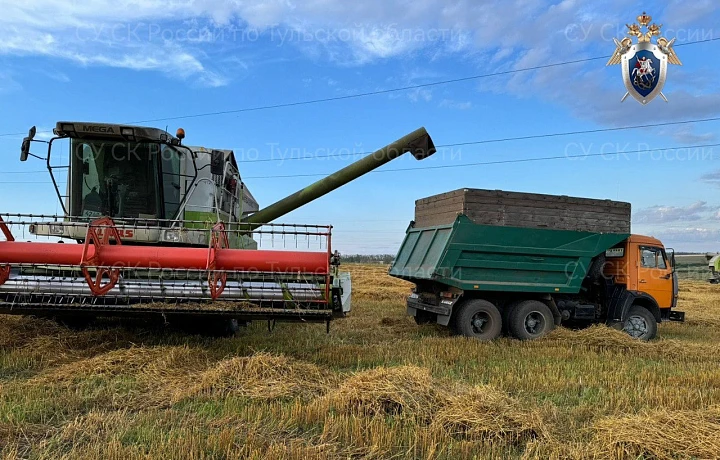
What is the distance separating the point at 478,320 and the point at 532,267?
1.20m

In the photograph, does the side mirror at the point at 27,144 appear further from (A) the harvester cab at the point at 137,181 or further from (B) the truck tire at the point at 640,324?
(B) the truck tire at the point at 640,324

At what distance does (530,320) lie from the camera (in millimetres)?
8156

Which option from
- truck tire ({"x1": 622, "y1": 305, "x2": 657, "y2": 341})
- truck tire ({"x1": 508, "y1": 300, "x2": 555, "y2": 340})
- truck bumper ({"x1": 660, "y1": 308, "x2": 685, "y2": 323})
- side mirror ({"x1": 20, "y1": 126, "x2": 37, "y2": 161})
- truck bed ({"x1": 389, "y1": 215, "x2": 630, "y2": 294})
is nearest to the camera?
side mirror ({"x1": 20, "y1": 126, "x2": 37, "y2": 161})

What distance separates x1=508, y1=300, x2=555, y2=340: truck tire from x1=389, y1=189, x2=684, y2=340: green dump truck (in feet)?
0.05

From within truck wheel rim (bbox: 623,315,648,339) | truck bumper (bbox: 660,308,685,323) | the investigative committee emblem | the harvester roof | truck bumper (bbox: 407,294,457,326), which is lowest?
truck wheel rim (bbox: 623,315,648,339)

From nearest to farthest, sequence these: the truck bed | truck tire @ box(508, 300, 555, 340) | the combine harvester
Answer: the combine harvester < the truck bed < truck tire @ box(508, 300, 555, 340)

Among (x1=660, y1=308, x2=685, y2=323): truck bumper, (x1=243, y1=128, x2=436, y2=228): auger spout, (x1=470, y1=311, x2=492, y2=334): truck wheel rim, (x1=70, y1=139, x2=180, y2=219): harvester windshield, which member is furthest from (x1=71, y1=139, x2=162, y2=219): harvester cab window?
(x1=660, y1=308, x2=685, y2=323): truck bumper

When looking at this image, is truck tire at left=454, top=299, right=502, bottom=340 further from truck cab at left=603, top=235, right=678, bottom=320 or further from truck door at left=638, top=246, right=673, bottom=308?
truck door at left=638, top=246, right=673, bottom=308

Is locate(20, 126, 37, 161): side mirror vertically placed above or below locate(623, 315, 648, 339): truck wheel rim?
above

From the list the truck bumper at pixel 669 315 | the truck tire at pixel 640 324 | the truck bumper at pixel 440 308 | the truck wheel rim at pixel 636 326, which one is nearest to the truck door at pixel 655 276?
the truck bumper at pixel 669 315

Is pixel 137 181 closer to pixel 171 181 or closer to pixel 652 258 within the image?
pixel 171 181

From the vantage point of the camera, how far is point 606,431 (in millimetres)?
3391

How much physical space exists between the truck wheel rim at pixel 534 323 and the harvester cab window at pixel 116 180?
5.74 m

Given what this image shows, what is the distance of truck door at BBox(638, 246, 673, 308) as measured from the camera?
8.74 m
